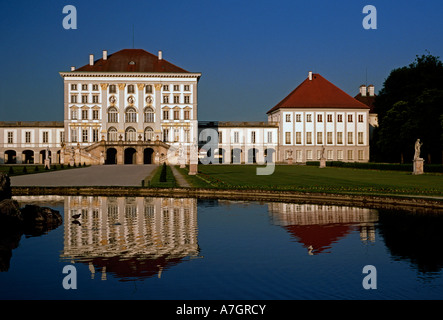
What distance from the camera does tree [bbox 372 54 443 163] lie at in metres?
49.6

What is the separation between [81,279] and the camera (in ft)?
27.4

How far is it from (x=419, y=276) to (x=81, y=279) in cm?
538

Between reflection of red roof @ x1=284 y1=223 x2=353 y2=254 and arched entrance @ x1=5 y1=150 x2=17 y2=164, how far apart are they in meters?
71.6

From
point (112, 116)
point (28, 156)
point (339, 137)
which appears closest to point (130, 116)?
point (112, 116)

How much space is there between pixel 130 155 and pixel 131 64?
14.0 m

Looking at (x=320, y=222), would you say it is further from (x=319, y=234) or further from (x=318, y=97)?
(x=318, y=97)

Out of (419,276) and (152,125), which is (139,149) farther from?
(419,276)

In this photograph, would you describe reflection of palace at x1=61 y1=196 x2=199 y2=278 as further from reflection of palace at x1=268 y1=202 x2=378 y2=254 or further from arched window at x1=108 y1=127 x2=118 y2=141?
arched window at x1=108 y1=127 x2=118 y2=141

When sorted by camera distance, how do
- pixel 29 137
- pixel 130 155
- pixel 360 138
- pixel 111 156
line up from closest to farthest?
pixel 111 156 < pixel 130 155 < pixel 29 137 < pixel 360 138

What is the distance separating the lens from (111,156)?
237ft

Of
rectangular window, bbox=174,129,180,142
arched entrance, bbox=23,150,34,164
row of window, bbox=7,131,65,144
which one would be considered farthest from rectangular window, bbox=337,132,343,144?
arched entrance, bbox=23,150,34,164
